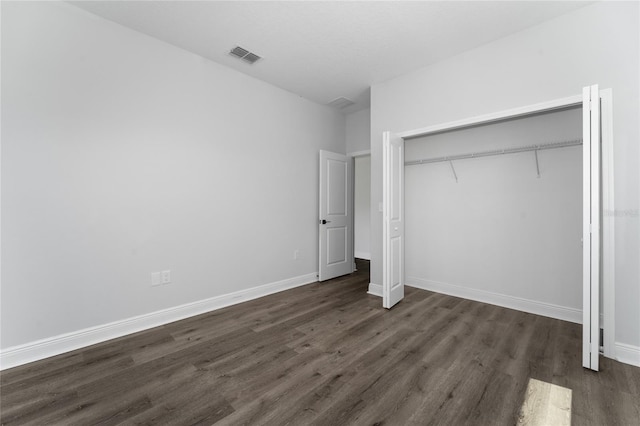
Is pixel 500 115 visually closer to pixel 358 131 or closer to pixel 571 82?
pixel 571 82

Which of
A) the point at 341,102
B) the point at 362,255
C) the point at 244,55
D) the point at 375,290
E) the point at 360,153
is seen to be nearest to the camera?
the point at 244,55

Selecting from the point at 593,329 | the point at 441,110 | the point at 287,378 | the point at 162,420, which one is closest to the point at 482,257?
the point at 593,329

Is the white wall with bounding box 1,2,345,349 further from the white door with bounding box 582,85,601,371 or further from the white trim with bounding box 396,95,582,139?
the white door with bounding box 582,85,601,371

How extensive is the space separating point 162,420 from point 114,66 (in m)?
3.02

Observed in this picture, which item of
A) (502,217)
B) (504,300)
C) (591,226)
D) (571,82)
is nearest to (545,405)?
(591,226)

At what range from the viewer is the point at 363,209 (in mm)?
6898

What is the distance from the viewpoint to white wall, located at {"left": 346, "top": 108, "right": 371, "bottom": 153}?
4988 mm

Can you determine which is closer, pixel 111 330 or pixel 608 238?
pixel 608 238

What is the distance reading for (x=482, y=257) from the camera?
12.0 ft

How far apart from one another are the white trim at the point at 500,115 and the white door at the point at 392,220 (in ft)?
1.04

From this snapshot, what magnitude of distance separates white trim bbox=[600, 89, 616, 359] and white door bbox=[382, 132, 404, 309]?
1.86m

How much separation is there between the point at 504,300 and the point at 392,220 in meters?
1.67

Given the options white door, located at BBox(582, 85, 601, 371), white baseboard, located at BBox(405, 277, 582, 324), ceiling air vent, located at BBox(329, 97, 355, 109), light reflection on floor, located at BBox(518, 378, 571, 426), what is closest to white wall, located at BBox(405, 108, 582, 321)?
white baseboard, located at BBox(405, 277, 582, 324)

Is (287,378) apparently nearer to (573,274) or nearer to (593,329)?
(593,329)
